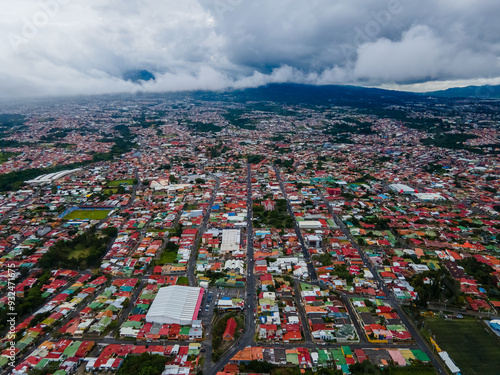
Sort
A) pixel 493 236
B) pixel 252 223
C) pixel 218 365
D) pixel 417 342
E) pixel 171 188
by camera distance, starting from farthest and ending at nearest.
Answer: pixel 171 188 → pixel 252 223 → pixel 493 236 → pixel 417 342 → pixel 218 365

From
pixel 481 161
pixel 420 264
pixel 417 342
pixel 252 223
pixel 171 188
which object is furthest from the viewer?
pixel 481 161

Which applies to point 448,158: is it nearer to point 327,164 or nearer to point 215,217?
point 327,164

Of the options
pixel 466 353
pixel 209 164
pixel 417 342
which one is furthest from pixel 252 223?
pixel 209 164

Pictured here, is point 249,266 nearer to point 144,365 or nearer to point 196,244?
point 196,244

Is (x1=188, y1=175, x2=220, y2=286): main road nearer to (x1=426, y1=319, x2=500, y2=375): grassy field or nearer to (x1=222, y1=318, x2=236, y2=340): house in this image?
(x1=222, y1=318, x2=236, y2=340): house

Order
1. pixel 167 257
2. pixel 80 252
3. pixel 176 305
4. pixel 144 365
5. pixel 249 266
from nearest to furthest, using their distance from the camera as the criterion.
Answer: pixel 144 365 → pixel 176 305 → pixel 249 266 → pixel 167 257 → pixel 80 252

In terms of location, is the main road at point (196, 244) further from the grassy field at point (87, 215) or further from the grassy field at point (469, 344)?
the grassy field at point (469, 344)

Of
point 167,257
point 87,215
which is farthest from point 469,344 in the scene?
point 87,215
